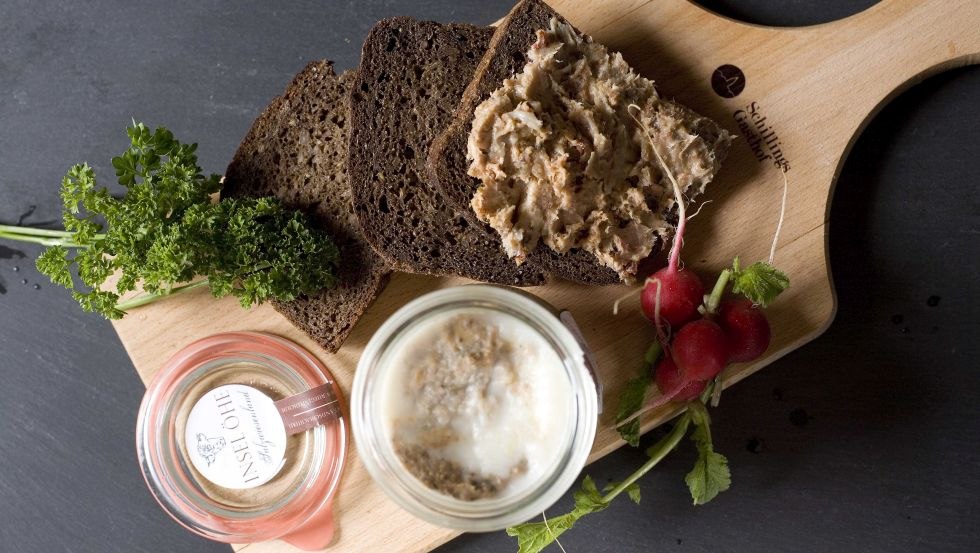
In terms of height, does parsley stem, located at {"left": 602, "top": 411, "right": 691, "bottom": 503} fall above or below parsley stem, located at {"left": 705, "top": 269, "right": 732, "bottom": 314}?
below

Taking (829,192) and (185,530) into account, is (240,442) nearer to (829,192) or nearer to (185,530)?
(185,530)

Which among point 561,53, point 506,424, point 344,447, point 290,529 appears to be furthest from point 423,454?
point 561,53

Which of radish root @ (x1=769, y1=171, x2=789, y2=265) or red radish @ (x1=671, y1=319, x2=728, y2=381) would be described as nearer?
red radish @ (x1=671, y1=319, x2=728, y2=381)

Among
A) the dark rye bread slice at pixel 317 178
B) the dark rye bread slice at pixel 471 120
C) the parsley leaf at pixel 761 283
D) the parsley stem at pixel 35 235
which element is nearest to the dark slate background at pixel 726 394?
the parsley stem at pixel 35 235

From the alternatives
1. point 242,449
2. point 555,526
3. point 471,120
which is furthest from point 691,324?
point 242,449

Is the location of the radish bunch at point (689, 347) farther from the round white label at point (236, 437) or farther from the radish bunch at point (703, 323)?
the round white label at point (236, 437)

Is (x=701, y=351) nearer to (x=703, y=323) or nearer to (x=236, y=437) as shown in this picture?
(x=703, y=323)

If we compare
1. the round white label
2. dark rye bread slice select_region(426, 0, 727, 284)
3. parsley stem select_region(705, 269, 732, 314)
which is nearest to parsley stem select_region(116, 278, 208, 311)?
the round white label

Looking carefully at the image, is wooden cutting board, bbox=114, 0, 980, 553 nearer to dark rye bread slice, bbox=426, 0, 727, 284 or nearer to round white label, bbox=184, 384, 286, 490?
dark rye bread slice, bbox=426, 0, 727, 284
